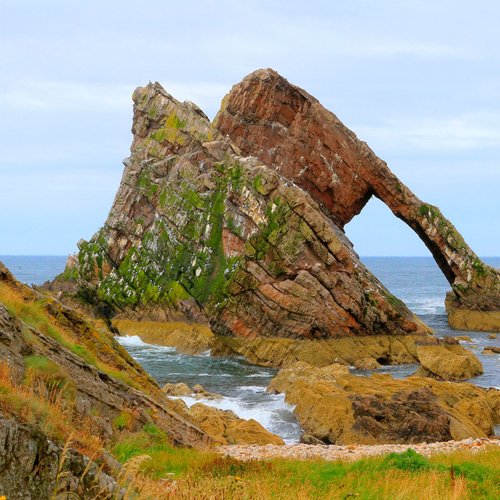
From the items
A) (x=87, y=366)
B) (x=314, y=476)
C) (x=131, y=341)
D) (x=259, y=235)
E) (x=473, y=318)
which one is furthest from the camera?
(x=473, y=318)

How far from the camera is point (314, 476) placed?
38.4 ft

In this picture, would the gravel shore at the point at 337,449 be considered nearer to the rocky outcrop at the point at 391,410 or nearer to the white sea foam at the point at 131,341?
the rocky outcrop at the point at 391,410

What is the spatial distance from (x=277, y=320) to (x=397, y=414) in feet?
93.6

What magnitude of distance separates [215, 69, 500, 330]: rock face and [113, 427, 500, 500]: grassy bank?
58962 millimetres

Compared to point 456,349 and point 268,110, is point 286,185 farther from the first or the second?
point 456,349

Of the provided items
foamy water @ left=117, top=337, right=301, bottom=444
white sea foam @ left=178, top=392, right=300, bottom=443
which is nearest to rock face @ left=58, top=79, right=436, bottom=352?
foamy water @ left=117, top=337, right=301, bottom=444

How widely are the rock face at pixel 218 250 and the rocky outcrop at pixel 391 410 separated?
2178 cm

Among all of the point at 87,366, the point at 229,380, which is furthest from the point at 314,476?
the point at 229,380

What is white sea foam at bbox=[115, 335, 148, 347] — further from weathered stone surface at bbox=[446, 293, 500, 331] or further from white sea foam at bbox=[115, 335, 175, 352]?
weathered stone surface at bbox=[446, 293, 500, 331]

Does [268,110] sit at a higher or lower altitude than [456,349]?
higher

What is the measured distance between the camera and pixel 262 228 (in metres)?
58.3

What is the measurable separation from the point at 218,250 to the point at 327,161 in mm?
19282

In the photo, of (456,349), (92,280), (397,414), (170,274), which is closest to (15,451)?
(397,414)

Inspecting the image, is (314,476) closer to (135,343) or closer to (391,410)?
(391,410)
